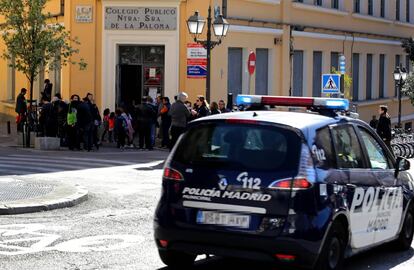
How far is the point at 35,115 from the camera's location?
24.9m

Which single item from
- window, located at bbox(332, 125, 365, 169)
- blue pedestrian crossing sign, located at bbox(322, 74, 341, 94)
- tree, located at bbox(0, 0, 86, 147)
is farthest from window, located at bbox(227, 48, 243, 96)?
window, located at bbox(332, 125, 365, 169)

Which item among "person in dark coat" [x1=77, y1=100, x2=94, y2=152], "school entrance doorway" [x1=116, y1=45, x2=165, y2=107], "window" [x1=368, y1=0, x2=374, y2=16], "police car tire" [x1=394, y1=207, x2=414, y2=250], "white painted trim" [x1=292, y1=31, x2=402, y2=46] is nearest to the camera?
"police car tire" [x1=394, y1=207, x2=414, y2=250]

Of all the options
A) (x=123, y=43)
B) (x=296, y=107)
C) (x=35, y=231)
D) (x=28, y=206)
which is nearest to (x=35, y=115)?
(x=123, y=43)

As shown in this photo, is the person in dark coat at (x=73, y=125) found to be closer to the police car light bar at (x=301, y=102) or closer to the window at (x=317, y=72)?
the window at (x=317, y=72)

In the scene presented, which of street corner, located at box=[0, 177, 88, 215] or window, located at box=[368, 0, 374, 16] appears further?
window, located at box=[368, 0, 374, 16]

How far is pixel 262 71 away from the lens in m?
31.4

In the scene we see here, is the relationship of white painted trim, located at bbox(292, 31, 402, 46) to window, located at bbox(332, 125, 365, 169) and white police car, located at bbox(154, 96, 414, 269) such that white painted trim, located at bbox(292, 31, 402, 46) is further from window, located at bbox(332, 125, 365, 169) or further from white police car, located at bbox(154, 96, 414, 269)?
white police car, located at bbox(154, 96, 414, 269)

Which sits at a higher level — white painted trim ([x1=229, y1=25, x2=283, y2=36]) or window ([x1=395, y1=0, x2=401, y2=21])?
window ([x1=395, y1=0, x2=401, y2=21])

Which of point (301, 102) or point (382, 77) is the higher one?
point (382, 77)

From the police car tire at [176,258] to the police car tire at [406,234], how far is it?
8.83 ft

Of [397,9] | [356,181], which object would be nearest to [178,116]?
[356,181]

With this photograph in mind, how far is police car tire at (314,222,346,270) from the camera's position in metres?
7.45

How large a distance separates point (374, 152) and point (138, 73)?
20.3 metres

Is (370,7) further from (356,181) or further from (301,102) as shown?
(356,181)
